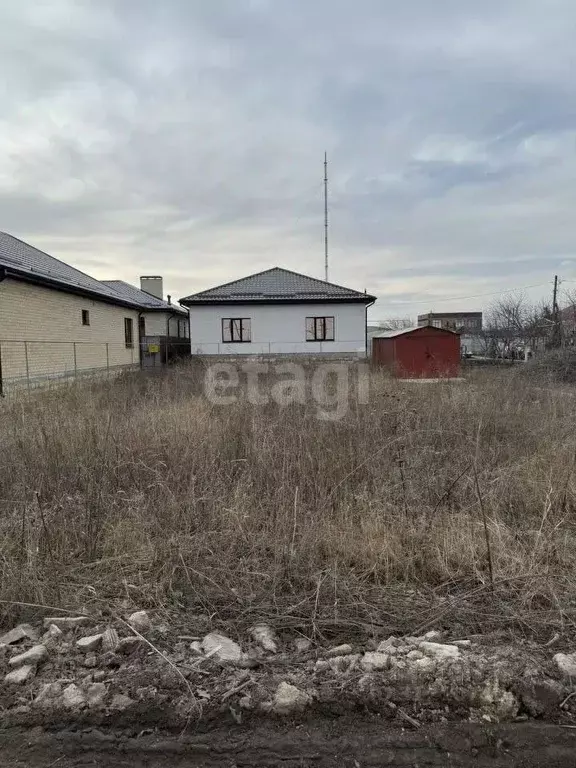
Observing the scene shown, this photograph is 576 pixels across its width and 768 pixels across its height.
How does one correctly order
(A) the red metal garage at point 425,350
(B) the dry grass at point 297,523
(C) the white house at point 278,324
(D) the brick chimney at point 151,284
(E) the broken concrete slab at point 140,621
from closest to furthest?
(E) the broken concrete slab at point 140,621 → (B) the dry grass at point 297,523 → (A) the red metal garage at point 425,350 → (C) the white house at point 278,324 → (D) the brick chimney at point 151,284

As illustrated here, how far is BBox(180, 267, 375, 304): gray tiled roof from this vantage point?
24.3 metres

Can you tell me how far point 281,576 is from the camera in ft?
9.03

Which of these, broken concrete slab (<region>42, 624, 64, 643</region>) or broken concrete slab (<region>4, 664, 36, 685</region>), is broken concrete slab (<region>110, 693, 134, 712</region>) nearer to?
broken concrete slab (<region>4, 664, 36, 685</region>)

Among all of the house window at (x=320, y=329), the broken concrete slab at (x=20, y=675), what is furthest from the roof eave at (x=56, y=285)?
the broken concrete slab at (x=20, y=675)

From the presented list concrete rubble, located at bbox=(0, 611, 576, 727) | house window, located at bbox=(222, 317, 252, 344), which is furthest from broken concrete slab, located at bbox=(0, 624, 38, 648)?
house window, located at bbox=(222, 317, 252, 344)

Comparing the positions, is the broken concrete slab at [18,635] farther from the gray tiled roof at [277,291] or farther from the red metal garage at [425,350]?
the gray tiled roof at [277,291]

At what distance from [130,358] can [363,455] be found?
18.5 meters

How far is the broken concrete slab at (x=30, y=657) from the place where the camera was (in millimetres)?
2043

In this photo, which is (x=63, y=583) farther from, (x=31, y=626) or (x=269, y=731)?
(x=269, y=731)

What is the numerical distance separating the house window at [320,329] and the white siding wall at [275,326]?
221 mm

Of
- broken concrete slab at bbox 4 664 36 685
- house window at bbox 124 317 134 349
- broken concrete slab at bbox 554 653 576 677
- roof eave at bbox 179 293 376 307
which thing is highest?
roof eave at bbox 179 293 376 307

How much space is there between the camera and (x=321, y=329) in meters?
25.0

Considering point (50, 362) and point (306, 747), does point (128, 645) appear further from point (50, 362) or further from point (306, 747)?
point (50, 362)

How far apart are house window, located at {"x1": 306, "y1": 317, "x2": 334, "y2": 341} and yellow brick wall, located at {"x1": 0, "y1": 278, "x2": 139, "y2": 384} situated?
1015cm
